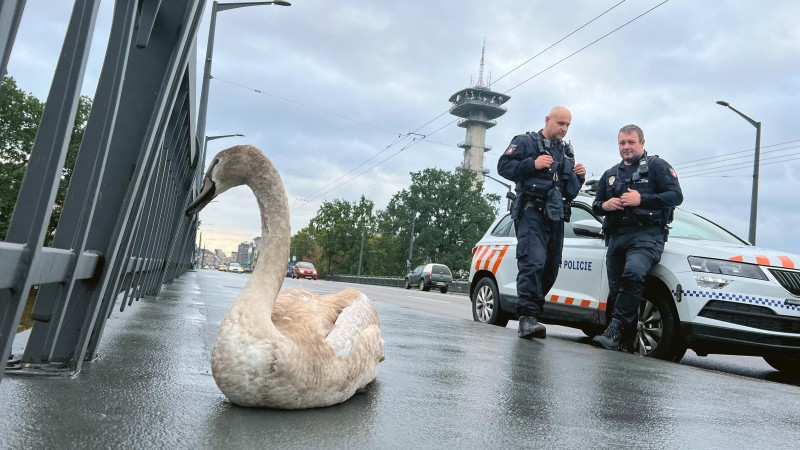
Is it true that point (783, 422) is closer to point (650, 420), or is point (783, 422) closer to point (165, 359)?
point (650, 420)

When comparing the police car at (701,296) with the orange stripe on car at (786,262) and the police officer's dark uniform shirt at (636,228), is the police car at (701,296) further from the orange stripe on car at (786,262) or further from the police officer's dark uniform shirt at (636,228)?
the police officer's dark uniform shirt at (636,228)

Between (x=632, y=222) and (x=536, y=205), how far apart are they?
37.1 inches

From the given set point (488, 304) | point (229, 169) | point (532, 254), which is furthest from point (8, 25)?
point (488, 304)

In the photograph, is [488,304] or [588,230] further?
[488,304]

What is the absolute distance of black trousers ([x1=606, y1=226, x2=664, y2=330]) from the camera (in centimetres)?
650

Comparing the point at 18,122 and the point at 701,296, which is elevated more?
the point at 701,296

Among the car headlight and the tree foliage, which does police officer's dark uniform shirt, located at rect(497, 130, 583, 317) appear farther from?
the tree foliage

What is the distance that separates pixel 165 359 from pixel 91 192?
1.51 metres

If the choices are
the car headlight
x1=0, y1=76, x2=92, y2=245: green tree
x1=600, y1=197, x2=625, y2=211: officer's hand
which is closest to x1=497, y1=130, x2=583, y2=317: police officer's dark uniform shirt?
x1=600, y1=197, x2=625, y2=211: officer's hand

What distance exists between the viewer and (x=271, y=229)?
2.97 metres

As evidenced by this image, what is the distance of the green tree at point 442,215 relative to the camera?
87.3 meters

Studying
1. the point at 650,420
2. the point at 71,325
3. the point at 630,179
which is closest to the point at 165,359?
the point at 71,325

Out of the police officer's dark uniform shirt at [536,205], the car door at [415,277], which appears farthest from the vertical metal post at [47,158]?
the car door at [415,277]

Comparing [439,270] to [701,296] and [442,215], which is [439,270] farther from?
[442,215]
